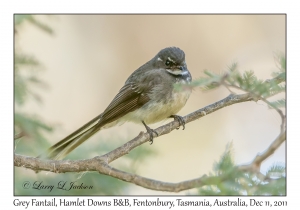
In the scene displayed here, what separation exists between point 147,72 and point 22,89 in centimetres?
231

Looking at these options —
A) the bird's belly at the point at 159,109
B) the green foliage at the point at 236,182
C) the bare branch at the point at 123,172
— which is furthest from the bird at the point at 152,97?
the green foliage at the point at 236,182

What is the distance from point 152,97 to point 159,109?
21cm

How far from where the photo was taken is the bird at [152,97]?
5.25m

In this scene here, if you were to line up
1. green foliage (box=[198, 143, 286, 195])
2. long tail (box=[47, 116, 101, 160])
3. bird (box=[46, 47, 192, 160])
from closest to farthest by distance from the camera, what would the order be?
green foliage (box=[198, 143, 286, 195]) → long tail (box=[47, 116, 101, 160]) → bird (box=[46, 47, 192, 160])

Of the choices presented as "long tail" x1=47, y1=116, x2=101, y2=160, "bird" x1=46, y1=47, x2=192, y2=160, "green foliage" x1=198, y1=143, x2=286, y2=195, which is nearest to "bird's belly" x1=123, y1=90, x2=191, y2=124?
"bird" x1=46, y1=47, x2=192, y2=160

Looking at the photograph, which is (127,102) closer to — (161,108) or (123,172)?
(161,108)

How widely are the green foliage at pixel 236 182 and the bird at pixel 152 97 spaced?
8.28 ft

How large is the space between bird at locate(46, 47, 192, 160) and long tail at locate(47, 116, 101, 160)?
1 cm

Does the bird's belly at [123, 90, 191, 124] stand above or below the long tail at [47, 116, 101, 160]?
above

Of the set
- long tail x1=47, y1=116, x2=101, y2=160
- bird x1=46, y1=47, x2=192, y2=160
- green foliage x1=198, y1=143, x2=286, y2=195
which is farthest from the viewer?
bird x1=46, y1=47, x2=192, y2=160

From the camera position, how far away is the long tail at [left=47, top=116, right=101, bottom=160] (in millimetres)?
4465

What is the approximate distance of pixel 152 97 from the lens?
5.41 m

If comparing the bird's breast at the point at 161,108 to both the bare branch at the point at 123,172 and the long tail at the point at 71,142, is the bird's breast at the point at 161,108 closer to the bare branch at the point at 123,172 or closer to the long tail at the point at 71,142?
the bare branch at the point at 123,172

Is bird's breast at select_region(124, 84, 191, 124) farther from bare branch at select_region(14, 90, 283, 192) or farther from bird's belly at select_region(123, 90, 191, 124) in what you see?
bare branch at select_region(14, 90, 283, 192)
